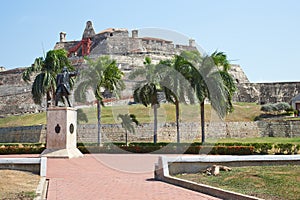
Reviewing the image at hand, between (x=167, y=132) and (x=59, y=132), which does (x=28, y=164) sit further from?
(x=167, y=132)

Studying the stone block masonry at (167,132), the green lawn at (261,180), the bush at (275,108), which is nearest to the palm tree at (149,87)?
the stone block masonry at (167,132)

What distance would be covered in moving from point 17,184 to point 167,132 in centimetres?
2520

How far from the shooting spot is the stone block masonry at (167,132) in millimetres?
35656

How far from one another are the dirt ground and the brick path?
1.50 ft

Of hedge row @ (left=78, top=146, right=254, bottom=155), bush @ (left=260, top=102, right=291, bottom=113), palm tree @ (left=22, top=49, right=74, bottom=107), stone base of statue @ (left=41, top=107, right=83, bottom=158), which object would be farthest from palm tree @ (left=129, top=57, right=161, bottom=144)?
bush @ (left=260, top=102, right=291, bottom=113)

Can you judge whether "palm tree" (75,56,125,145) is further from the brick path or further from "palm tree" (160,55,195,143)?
the brick path

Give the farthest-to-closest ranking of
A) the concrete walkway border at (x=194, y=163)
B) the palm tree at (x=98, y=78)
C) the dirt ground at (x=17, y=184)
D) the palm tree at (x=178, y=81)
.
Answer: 1. the palm tree at (x=98, y=78)
2. the palm tree at (x=178, y=81)
3. the concrete walkway border at (x=194, y=163)
4. the dirt ground at (x=17, y=184)

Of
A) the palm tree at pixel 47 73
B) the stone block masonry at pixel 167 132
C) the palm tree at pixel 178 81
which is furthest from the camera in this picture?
the stone block masonry at pixel 167 132

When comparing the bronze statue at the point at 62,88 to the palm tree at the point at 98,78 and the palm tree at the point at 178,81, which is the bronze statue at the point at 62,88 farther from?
the palm tree at the point at 178,81

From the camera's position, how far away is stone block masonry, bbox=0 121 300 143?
35656mm

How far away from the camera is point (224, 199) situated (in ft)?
32.2

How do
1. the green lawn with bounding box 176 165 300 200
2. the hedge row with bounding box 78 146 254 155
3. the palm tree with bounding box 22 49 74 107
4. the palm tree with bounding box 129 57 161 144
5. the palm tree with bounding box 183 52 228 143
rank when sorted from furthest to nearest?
the palm tree with bounding box 22 49 74 107 < the palm tree with bounding box 129 57 161 144 < the palm tree with bounding box 183 52 228 143 < the hedge row with bounding box 78 146 254 155 < the green lawn with bounding box 176 165 300 200

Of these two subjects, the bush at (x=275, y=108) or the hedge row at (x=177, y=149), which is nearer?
the hedge row at (x=177, y=149)

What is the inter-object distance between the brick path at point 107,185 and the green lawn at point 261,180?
39.8 inches
